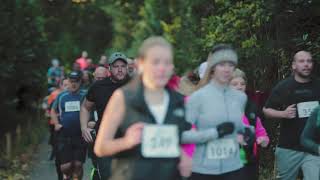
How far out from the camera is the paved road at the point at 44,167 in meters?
15.6

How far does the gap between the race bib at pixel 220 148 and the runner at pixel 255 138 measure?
2.10 feet

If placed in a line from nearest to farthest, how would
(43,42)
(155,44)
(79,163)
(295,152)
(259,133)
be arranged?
(155,44), (259,133), (295,152), (79,163), (43,42)

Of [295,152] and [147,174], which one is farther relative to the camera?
[295,152]

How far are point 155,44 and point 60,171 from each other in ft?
24.7

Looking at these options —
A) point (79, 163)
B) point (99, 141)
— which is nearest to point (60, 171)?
point (79, 163)

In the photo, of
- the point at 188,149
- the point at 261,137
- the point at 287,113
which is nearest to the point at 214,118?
the point at 188,149

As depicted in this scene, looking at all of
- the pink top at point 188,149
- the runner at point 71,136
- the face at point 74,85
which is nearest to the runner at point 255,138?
the pink top at point 188,149

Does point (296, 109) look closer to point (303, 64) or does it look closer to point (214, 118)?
point (303, 64)

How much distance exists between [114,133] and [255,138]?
2.49 meters

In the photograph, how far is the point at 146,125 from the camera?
226 inches

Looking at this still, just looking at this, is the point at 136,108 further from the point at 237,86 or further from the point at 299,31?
the point at 299,31

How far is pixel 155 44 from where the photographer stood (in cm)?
570

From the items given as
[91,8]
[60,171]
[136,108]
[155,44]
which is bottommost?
[60,171]

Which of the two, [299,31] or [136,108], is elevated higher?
[299,31]
